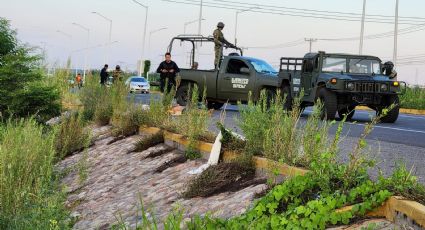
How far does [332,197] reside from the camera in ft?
16.6

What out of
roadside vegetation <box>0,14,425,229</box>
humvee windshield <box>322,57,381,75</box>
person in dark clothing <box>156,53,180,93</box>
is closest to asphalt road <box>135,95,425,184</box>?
roadside vegetation <box>0,14,425,229</box>

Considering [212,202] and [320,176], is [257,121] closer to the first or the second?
[212,202]

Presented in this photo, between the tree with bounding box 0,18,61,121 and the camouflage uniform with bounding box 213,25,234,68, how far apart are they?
6983mm

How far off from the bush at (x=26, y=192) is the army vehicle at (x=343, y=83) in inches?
397

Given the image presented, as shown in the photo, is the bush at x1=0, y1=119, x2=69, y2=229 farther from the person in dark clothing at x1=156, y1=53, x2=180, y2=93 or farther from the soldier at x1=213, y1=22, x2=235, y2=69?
the soldier at x1=213, y1=22, x2=235, y2=69

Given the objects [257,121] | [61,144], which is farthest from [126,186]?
[61,144]

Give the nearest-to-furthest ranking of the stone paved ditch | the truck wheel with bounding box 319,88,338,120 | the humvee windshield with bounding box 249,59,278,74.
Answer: the stone paved ditch → the truck wheel with bounding box 319,88,338,120 → the humvee windshield with bounding box 249,59,278,74

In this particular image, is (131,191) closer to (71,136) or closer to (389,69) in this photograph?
(71,136)

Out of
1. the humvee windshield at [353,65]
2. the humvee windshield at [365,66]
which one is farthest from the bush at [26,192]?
the humvee windshield at [365,66]

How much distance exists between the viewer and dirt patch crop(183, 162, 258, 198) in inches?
283

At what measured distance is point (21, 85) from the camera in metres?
14.5

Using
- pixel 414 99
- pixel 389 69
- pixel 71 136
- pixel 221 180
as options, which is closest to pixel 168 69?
pixel 71 136

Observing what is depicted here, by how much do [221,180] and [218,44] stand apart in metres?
14.3

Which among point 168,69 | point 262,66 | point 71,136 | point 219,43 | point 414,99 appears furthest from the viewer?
point 414,99
